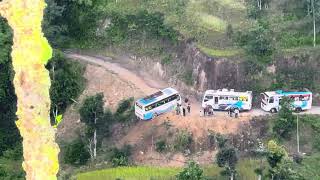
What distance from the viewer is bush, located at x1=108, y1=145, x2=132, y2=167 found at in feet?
120

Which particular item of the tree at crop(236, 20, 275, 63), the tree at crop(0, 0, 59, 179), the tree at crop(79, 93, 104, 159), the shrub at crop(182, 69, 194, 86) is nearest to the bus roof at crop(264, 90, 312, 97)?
the tree at crop(236, 20, 275, 63)

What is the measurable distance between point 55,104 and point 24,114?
30500 millimetres

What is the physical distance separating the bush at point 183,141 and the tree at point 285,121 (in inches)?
203

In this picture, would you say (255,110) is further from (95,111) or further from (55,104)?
(55,104)

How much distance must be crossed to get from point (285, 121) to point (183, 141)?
6171mm

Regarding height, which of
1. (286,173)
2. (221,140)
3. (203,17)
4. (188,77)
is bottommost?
(286,173)

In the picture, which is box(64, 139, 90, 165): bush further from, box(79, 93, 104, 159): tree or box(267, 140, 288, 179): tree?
box(267, 140, 288, 179): tree

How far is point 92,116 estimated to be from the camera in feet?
123

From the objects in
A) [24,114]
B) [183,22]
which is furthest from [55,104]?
[24,114]

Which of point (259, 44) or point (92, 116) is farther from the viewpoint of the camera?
point (259, 44)

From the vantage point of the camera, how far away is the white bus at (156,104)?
38.4m

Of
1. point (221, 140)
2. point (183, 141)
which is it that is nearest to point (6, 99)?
point (183, 141)

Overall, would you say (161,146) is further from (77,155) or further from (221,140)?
(77,155)

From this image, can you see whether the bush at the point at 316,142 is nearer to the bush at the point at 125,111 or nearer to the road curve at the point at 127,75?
the road curve at the point at 127,75
